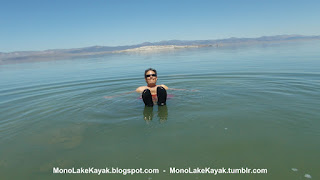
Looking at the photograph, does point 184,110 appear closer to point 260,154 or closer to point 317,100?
point 260,154

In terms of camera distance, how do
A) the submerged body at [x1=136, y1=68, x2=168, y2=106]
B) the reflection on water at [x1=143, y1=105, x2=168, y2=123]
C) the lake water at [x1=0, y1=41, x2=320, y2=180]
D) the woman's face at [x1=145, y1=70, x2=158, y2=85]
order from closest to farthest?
the lake water at [x1=0, y1=41, x2=320, y2=180], the reflection on water at [x1=143, y1=105, x2=168, y2=123], the submerged body at [x1=136, y1=68, x2=168, y2=106], the woman's face at [x1=145, y1=70, x2=158, y2=85]

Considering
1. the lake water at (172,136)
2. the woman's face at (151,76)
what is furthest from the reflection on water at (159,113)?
the woman's face at (151,76)

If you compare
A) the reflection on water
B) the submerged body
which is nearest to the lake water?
the reflection on water

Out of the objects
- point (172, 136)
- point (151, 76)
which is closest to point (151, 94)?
point (151, 76)

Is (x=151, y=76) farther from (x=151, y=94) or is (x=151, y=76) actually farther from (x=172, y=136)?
(x=172, y=136)

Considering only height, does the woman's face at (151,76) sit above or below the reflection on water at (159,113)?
above

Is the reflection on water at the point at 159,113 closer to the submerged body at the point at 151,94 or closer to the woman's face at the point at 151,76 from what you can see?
the submerged body at the point at 151,94

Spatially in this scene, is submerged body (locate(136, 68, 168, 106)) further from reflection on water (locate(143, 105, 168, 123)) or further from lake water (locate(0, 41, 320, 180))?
lake water (locate(0, 41, 320, 180))

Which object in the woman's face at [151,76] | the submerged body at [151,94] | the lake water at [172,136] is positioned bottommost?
the lake water at [172,136]

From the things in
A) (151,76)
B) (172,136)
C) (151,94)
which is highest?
(151,76)

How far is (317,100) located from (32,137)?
9259mm

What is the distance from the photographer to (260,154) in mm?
4363

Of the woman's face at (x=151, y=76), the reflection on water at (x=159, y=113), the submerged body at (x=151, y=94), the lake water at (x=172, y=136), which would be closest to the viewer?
the lake water at (x=172, y=136)

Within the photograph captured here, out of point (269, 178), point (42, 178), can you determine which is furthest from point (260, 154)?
point (42, 178)
